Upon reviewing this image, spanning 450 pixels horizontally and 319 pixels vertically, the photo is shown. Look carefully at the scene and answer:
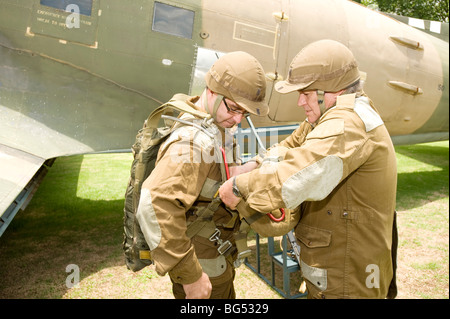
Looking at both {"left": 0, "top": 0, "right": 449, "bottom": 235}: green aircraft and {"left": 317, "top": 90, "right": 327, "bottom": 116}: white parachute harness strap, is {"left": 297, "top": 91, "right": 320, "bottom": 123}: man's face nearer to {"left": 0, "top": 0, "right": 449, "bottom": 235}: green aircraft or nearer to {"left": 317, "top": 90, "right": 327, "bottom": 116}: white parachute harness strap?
{"left": 317, "top": 90, "right": 327, "bottom": 116}: white parachute harness strap

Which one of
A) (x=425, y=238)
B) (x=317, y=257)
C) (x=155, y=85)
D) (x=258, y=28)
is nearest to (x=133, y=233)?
(x=317, y=257)

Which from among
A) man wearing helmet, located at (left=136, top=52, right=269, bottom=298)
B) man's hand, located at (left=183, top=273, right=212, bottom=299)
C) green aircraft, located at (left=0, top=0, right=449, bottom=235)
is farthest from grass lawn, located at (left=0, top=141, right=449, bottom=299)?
man's hand, located at (left=183, top=273, right=212, bottom=299)

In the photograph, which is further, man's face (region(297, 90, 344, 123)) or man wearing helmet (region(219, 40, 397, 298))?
man's face (region(297, 90, 344, 123))

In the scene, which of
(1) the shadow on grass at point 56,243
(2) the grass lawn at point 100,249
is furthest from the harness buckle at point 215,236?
(1) the shadow on grass at point 56,243

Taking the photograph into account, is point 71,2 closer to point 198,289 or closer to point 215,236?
point 215,236

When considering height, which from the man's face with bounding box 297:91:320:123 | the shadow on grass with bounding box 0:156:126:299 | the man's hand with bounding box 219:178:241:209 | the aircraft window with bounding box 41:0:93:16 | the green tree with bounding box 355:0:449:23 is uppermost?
the green tree with bounding box 355:0:449:23

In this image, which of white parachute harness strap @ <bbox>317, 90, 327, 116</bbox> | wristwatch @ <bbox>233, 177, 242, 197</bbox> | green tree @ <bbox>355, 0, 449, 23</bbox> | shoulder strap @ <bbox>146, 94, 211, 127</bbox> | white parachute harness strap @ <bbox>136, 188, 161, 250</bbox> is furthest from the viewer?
green tree @ <bbox>355, 0, 449, 23</bbox>

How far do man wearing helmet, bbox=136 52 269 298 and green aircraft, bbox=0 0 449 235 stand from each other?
2.20 metres

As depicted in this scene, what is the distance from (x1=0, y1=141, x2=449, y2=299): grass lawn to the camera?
15.0 feet

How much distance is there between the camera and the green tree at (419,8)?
430 centimetres

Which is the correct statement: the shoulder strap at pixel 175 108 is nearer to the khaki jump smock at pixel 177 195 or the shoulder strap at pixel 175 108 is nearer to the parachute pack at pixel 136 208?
the parachute pack at pixel 136 208

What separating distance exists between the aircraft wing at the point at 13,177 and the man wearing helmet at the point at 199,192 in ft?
6.23

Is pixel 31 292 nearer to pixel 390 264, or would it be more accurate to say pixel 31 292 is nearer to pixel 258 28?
pixel 390 264

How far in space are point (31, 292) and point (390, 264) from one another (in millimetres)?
4322
